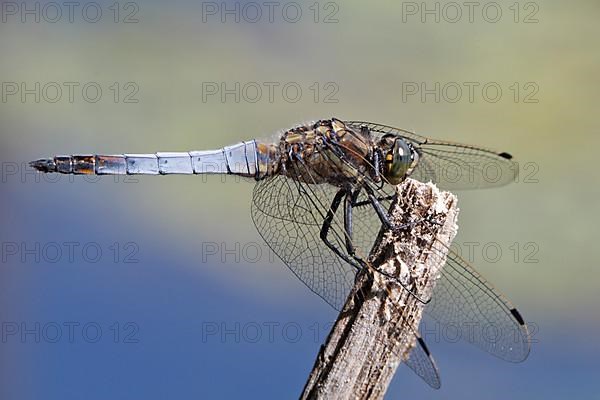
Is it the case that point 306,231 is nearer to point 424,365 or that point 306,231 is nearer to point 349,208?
point 349,208

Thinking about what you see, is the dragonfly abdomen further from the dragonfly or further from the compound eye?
the compound eye

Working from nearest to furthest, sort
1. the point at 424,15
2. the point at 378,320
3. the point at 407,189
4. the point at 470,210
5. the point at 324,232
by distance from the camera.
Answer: the point at 378,320, the point at 407,189, the point at 324,232, the point at 470,210, the point at 424,15

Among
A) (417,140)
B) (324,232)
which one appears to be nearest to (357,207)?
(324,232)

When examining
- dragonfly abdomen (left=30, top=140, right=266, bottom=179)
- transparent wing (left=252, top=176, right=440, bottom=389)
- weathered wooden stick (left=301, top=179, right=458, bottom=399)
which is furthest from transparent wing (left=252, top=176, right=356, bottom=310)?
weathered wooden stick (left=301, top=179, right=458, bottom=399)

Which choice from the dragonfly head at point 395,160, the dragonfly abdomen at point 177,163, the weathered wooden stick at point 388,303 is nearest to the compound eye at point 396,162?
the dragonfly head at point 395,160

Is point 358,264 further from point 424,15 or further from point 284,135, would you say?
point 424,15
